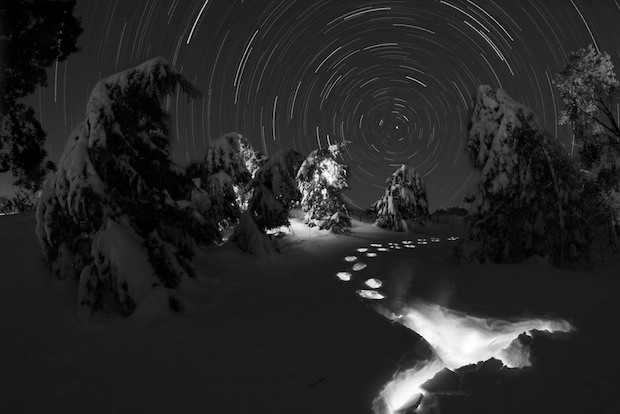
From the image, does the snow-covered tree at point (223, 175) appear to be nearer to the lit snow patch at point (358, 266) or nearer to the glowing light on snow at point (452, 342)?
the lit snow patch at point (358, 266)

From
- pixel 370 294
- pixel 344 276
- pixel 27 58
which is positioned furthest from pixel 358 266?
pixel 27 58

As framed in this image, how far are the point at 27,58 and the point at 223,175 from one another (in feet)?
29.9

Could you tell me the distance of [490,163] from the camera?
42.6ft

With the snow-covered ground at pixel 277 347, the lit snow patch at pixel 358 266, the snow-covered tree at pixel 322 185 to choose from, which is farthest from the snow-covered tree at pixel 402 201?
the snow-covered ground at pixel 277 347

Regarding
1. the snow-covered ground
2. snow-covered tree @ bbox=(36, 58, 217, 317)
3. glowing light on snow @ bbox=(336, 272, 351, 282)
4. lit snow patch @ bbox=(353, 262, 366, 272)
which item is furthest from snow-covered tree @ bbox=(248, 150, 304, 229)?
snow-covered tree @ bbox=(36, 58, 217, 317)

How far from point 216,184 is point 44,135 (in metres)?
7.54

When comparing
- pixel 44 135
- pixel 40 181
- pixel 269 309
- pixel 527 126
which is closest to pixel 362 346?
pixel 269 309

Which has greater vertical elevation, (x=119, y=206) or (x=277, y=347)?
(x=119, y=206)

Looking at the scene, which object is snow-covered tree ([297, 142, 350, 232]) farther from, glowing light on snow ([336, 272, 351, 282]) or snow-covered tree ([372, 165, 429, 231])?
glowing light on snow ([336, 272, 351, 282])

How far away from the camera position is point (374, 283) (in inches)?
401

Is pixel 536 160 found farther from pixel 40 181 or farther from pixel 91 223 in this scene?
pixel 40 181

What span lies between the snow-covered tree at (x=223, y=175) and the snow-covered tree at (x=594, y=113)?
14.8m

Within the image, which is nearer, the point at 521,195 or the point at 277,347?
the point at 277,347

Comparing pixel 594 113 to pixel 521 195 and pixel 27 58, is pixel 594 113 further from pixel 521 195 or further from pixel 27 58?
pixel 27 58
